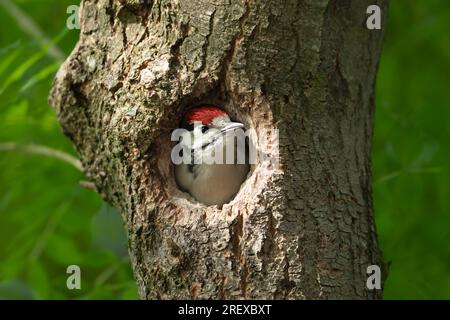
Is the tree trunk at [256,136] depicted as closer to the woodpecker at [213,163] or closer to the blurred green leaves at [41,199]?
the woodpecker at [213,163]

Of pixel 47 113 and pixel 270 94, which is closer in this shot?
pixel 270 94

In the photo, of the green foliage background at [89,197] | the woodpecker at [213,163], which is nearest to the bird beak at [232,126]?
the woodpecker at [213,163]

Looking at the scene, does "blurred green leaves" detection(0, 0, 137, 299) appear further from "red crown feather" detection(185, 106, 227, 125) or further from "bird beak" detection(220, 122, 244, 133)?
"bird beak" detection(220, 122, 244, 133)

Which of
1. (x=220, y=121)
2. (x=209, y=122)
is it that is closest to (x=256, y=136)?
(x=220, y=121)

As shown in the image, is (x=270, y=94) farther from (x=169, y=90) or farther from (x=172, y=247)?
(x=172, y=247)

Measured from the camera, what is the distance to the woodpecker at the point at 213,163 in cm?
472

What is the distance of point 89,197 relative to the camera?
620 centimetres

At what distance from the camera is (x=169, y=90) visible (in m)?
4.27

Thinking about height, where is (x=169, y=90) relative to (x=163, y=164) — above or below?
above

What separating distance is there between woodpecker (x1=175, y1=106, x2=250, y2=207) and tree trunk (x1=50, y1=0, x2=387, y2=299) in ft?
0.72

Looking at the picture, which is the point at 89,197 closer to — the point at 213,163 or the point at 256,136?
the point at 213,163
